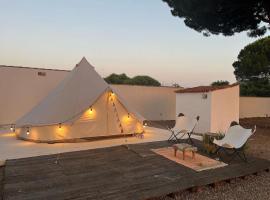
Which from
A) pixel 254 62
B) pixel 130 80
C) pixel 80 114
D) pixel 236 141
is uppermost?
pixel 254 62

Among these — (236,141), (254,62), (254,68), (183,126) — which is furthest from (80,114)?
(254,68)

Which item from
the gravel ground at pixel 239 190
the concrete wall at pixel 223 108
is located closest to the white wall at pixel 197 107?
the concrete wall at pixel 223 108

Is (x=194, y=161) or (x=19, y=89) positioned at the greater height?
(x=19, y=89)

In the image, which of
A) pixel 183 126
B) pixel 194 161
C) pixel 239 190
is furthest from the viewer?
pixel 183 126

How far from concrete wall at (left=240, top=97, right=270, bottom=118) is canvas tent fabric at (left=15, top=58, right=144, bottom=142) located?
10770 mm

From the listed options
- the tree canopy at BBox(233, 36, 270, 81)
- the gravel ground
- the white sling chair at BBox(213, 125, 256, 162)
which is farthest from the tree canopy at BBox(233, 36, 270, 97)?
the gravel ground

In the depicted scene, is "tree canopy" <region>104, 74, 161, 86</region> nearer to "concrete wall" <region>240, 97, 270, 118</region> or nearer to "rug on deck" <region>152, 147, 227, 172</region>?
"concrete wall" <region>240, 97, 270, 118</region>

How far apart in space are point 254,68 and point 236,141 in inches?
601

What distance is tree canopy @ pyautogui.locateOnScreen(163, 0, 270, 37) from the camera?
8.62 metres

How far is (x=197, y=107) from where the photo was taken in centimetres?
844

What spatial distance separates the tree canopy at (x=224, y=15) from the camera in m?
8.62

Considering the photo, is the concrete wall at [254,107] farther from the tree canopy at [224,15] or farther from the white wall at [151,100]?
the tree canopy at [224,15]

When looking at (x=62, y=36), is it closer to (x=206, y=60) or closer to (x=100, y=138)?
(x=100, y=138)

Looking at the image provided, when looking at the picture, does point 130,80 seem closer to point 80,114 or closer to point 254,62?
point 254,62
